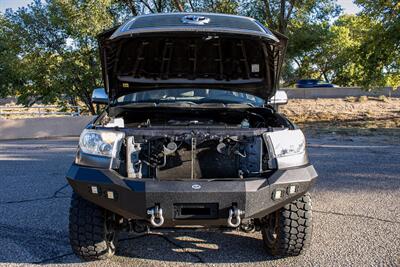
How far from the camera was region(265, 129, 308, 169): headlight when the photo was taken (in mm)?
3197

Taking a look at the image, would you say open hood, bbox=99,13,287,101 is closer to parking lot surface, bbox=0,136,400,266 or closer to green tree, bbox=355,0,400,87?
parking lot surface, bbox=0,136,400,266

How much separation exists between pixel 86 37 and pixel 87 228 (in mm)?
14798

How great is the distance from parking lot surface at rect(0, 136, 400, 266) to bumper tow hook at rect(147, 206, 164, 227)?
2.07 ft

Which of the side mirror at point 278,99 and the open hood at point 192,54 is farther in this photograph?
the side mirror at point 278,99

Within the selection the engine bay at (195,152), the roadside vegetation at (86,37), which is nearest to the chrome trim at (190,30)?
the engine bay at (195,152)

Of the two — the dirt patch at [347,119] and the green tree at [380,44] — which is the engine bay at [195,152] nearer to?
the dirt patch at [347,119]

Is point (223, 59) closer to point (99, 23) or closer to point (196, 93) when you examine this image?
point (196, 93)

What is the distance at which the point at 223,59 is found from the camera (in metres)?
4.69

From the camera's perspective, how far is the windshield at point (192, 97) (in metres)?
4.62

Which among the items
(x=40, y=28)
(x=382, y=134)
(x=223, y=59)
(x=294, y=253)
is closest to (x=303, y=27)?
(x=382, y=134)

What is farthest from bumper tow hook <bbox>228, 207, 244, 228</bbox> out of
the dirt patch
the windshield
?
the dirt patch

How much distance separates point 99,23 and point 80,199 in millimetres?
14286

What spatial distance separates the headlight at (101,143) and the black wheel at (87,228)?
439mm

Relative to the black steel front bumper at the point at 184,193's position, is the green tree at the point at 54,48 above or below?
below
